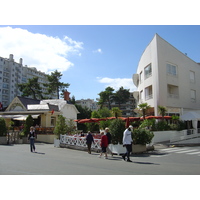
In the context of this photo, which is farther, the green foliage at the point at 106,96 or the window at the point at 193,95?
the green foliage at the point at 106,96

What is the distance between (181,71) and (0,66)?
80162 mm

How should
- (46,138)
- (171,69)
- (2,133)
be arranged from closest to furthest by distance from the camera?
(2,133)
(46,138)
(171,69)

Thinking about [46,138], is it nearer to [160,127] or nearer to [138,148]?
[160,127]

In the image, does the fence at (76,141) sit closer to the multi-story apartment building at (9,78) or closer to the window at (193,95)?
the window at (193,95)

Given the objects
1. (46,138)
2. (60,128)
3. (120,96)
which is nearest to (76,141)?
(60,128)

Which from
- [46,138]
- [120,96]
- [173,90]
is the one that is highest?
[120,96]

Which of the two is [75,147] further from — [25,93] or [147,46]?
[25,93]

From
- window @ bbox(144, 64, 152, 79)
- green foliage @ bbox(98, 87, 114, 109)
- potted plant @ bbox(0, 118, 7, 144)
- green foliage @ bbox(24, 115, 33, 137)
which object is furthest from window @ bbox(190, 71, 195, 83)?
green foliage @ bbox(98, 87, 114, 109)

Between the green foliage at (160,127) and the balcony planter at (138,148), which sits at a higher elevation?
the green foliage at (160,127)

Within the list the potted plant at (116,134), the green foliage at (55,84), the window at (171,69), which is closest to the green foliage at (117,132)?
the potted plant at (116,134)

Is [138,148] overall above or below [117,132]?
below

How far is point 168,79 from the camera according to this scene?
2883 cm

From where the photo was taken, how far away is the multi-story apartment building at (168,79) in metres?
27.9

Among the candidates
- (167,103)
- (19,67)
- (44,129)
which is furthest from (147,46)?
(19,67)
